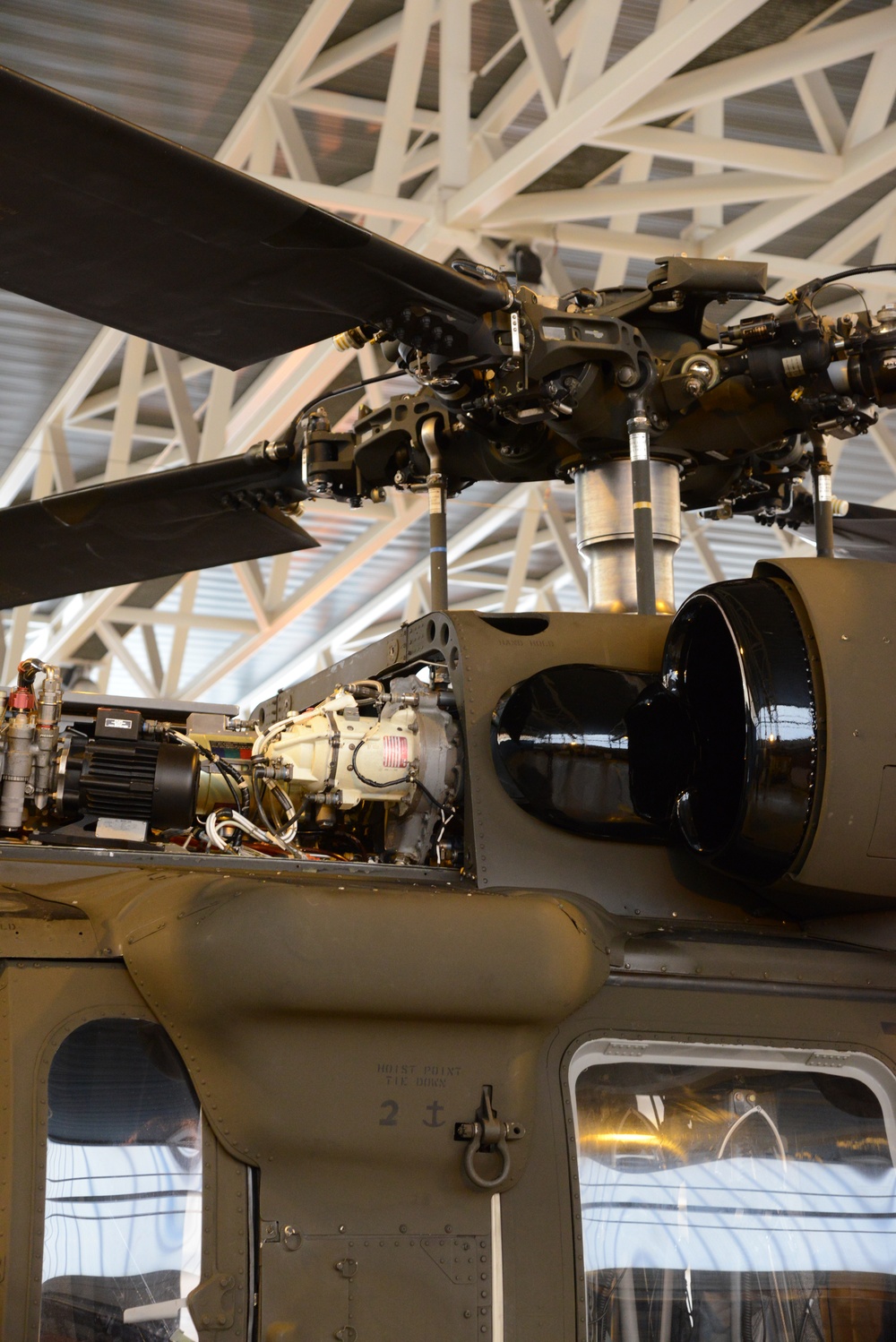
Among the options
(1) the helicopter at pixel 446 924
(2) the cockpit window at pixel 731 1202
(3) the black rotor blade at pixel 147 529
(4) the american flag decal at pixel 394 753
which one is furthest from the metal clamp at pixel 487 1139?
(3) the black rotor blade at pixel 147 529

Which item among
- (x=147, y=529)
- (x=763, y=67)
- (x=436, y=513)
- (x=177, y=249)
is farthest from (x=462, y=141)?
(x=177, y=249)

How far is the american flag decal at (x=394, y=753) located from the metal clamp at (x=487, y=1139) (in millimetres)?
1144

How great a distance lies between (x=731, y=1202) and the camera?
3.51m

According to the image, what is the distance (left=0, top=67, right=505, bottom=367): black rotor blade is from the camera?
3.07 meters

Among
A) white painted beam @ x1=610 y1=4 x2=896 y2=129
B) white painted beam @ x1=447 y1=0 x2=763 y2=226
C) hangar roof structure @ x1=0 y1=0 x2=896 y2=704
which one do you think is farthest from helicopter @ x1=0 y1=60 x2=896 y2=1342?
hangar roof structure @ x1=0 y1=0 x2=896 y2=704

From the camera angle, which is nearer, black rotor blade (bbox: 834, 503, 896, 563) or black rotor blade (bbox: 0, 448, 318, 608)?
black rotor blade (bbox: 0, 448, 318, 608)

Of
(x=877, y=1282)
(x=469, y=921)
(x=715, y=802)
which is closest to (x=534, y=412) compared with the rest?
(x=715, y=802)

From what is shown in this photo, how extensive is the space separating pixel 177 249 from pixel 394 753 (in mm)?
1529

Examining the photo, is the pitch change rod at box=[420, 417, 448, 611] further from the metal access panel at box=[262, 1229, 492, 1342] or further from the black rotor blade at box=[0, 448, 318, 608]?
the metal access panel at box=[262, 1229, 492, 1342]

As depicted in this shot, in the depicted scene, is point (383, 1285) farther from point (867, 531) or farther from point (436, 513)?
point (867, 531)

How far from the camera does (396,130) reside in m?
8.42

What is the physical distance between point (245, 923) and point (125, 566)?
2471 mm

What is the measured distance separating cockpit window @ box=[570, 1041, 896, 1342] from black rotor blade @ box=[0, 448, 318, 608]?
258 cm

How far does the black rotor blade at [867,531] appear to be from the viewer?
6.18 meters
